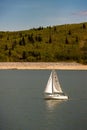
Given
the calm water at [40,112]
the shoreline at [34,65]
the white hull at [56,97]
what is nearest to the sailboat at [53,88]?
the white hull at [56,97]

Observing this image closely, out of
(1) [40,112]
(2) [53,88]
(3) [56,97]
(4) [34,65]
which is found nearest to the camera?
(1) [40,112]

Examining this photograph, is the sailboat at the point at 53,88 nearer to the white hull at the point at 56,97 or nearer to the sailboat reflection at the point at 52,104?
the white hull at the point at 56,97

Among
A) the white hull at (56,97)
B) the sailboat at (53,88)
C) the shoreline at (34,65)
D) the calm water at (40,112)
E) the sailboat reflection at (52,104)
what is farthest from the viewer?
the shoreline at (34,65)

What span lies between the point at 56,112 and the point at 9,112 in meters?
5.65

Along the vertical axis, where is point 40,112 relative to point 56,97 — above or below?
above

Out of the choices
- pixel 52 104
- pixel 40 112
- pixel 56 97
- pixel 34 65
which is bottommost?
pixel 34 65

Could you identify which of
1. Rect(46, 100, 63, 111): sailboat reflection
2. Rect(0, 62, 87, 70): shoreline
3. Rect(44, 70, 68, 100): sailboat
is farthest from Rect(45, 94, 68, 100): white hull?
Rect(0, 62, 87, 70): shoreline

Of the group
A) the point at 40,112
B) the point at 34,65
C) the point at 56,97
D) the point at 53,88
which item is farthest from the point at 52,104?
the point at 34,65

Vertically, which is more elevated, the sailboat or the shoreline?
the sailboat

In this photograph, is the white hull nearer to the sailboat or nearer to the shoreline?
the sailboat

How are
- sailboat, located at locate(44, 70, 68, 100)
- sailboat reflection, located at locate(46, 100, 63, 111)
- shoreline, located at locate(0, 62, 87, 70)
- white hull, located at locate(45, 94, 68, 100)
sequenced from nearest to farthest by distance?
sailboat reflection, located at locate(46, 100, 63, 111)
white hull, located at locate(45, 94, 68, 100)
sailboat, located at locate(44, 70, 68, 100)
shoreline, located at locate(0, 62, 87, 70)

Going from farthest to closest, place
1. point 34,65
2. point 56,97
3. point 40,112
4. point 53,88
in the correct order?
1. point 34,65
2. point 53,88
3. point 56,97
4. point 40,112

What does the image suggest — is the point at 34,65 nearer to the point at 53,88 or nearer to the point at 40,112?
the point at 53,88

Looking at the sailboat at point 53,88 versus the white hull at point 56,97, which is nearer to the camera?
the white hull at point 56,97
